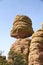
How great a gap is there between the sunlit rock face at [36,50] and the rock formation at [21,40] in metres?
2.25

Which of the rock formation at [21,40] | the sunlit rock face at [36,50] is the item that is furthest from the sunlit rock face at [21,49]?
the sunlit rock face at [36,50]

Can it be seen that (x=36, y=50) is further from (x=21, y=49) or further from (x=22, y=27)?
(x=22, y=27)

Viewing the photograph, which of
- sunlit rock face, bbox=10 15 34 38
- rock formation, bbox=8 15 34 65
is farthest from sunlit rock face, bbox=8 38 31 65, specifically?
sunlit rock face, bbox=10 15 34 38

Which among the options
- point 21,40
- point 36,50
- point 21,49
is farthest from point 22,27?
point 36,50

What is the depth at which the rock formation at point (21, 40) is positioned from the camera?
206ft

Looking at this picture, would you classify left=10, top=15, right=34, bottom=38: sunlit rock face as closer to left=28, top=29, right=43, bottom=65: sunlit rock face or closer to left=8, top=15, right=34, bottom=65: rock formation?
left=8, top=15, right=34, bottom=65: rock formation

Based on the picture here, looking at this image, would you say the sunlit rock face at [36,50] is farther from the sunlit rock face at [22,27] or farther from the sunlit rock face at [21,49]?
the sunlit rock face at [22,27]

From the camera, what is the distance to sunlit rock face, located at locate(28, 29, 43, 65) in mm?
59844

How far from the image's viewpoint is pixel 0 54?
207 feet

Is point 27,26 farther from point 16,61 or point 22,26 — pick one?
point 16,61

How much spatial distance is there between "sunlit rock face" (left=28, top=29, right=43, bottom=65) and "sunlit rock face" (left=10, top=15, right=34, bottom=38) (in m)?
6.55

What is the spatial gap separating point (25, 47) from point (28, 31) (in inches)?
194

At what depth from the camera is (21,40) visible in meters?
67.2

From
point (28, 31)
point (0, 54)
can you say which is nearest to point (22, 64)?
point (0, 54)
